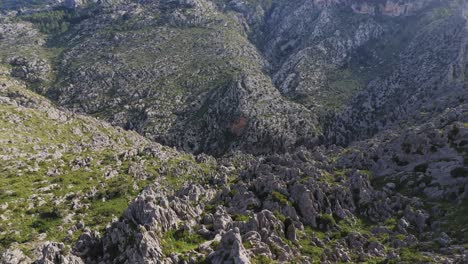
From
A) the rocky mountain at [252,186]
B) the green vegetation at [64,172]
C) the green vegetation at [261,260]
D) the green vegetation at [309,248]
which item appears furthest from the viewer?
the green vegetation at [64,172]

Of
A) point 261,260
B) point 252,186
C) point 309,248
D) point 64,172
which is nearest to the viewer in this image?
point 261,260

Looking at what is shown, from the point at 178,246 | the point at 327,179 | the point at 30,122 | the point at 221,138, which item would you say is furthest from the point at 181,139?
the point at 178,246

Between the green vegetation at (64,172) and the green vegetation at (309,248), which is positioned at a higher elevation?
the green vegetation at (309,248)

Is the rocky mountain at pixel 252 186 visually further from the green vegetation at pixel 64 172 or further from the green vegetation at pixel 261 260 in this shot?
the green vegetation at pixel 64 172

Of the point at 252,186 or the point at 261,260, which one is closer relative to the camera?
the point at 261,260

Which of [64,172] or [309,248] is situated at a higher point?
[309,248]

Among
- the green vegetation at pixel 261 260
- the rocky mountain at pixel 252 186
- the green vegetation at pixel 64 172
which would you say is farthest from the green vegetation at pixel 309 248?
the green vegetation at pixel 64 172

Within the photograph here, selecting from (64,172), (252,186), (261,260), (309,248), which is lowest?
Result: (64,172)

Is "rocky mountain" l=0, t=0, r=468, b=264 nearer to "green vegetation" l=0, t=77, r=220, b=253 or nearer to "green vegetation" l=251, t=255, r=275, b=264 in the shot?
"green vegetation" l=251, t=255, r=275, b=264

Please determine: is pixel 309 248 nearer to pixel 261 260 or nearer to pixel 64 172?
pixel 261 260

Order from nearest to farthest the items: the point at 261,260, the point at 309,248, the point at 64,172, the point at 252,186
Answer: the point at 261,260 → the point at 309,248 → the point at 252,186 → the point at 64,172

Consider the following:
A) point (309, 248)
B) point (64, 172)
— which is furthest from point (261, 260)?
point (64, 172)

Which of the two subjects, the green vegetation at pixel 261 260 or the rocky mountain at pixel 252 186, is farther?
the rocky mountain at pixel 252 186

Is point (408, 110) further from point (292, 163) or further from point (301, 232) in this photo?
point (301, 232)
